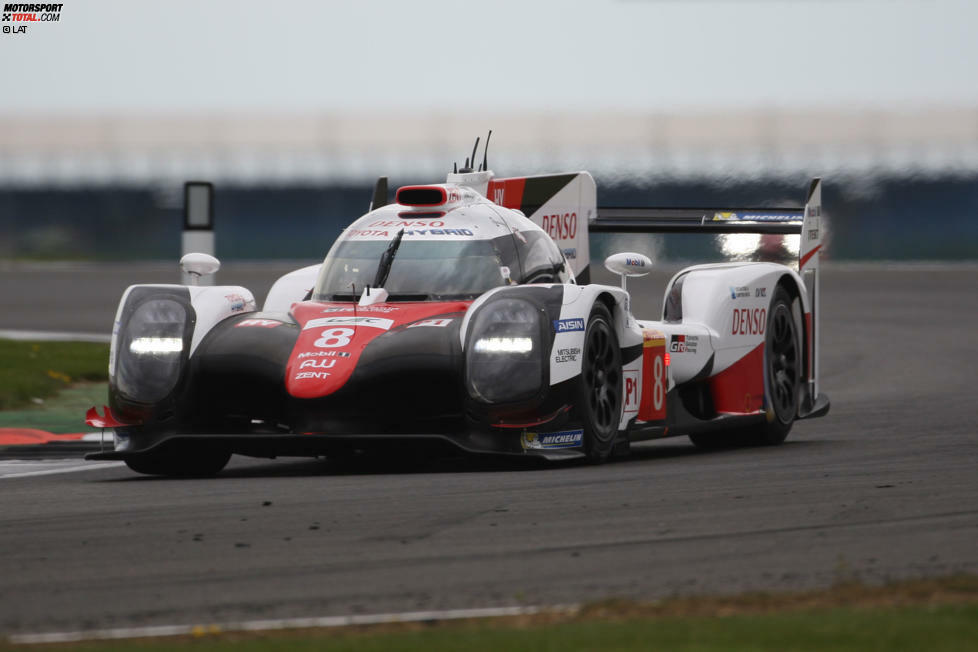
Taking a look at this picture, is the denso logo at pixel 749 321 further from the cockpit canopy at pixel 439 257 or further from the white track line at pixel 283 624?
the white track line at pixel 283 624

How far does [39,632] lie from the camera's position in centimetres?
506

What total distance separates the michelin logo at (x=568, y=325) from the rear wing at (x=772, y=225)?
3437 mm

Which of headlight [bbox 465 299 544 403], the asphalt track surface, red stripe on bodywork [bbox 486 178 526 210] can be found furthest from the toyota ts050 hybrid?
red stripe on bodywork [bbox 486 178 526 210]

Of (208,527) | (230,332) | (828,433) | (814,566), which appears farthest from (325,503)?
(828,433)

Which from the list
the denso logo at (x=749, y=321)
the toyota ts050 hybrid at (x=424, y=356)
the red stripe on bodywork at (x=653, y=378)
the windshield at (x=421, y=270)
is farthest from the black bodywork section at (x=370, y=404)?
the denso logo at (x=749, y=321)

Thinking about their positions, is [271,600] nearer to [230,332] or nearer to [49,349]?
[230,332]

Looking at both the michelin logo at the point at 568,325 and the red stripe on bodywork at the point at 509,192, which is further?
the red stripe on bodywork at the point at 509,192

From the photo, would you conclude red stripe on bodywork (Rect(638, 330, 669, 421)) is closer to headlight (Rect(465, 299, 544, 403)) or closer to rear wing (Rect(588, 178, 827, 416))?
headlight (Rect(465, 299, 544, 403))

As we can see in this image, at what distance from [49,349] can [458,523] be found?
1243 cm

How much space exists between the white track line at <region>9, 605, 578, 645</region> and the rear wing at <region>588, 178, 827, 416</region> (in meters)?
7.63

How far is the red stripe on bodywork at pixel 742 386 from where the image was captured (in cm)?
1130

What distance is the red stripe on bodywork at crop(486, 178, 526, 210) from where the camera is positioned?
1291 cm

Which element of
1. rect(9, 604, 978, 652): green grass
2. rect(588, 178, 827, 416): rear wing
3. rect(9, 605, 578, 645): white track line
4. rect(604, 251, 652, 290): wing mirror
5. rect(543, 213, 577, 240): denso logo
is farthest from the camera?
rect(543, 213, 577, 240): denso logo

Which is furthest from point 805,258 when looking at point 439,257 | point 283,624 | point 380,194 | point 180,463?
point 283,624
